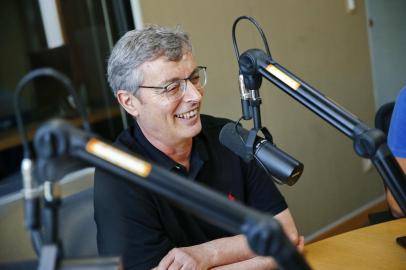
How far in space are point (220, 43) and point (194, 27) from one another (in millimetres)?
191

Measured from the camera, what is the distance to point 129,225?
1532 mm

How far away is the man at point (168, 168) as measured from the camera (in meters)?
1.51

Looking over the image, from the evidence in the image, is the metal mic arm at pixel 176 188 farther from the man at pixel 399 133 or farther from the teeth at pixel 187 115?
A: the man at pixel 399 133

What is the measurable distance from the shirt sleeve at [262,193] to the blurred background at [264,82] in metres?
0.59

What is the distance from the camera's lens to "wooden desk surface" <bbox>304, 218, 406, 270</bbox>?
137 centimetres

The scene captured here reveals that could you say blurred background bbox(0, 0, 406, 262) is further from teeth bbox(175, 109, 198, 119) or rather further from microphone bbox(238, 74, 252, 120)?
microphone bbox(238, 74, 252, 120)

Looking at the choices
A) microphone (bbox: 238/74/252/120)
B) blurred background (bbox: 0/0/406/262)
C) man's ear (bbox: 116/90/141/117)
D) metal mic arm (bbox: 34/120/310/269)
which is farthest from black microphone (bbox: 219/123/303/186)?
blurred background (bbox: 0/0/406/262)

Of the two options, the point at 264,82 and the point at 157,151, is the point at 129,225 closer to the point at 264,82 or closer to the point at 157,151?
the point at 157,151

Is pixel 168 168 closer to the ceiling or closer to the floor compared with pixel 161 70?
closer to the floor

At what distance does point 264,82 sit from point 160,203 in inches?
61.6

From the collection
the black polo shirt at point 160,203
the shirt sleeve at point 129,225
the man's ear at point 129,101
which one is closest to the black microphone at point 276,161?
the black polo shirt at point 160,203

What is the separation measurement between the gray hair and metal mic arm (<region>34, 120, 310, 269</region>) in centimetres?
102

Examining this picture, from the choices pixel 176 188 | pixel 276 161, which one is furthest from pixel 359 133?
pixel 176 188

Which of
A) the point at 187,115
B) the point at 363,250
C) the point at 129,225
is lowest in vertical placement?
the point at 363,250
